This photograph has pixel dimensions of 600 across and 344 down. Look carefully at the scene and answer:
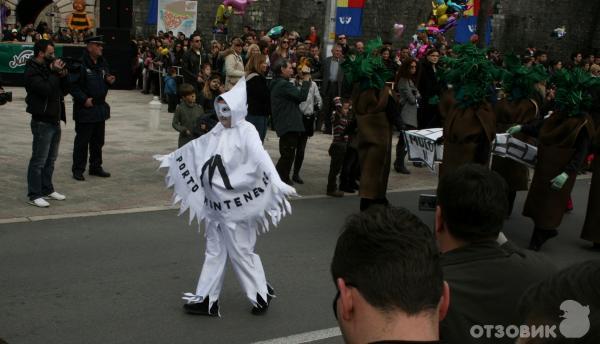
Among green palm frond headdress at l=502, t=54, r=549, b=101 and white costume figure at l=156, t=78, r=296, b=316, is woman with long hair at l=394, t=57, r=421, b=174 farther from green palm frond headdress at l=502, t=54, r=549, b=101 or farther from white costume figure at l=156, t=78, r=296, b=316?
white costume figure at l=156, t=78, r=296, b=316

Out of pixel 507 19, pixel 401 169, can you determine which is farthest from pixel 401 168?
pixel 507 19

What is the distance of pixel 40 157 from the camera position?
9180mm

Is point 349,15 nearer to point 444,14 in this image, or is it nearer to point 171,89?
point 171,89

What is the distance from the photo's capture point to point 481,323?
9.27 ft

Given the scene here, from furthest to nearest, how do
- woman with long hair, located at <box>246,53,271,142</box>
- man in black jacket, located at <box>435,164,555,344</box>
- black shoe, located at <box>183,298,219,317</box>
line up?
woman with long hair, located at <box>246,53,271,142</box> < black shoe, located at <box>183,298,219,317</box> < man in black jacket, located at <box>435,164,555,344</box>

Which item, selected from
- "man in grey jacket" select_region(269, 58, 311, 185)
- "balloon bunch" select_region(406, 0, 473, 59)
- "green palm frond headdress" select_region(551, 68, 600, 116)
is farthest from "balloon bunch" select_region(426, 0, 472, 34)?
"green palm frond headdress" select_region(551, 68, 600, 116)

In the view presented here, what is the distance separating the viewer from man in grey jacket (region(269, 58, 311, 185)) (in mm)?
10930

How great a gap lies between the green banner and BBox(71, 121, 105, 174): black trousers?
10844 mm

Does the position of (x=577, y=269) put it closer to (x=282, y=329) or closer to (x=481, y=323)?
(x=481, y=323)

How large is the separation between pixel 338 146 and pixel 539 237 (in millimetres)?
3141

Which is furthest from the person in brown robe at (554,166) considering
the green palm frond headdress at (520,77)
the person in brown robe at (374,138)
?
the person in brown robe at (374,138)

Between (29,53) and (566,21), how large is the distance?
93.4 ft

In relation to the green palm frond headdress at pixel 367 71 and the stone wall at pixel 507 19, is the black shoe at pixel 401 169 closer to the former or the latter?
the green palm frond headdress at pixel 367 71

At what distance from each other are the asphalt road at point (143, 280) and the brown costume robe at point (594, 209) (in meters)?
0.19
